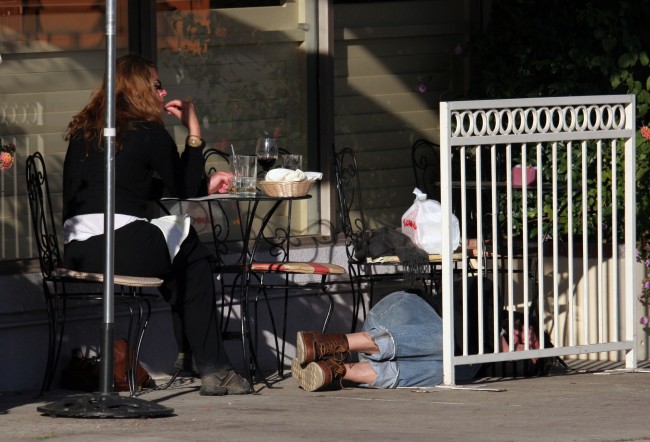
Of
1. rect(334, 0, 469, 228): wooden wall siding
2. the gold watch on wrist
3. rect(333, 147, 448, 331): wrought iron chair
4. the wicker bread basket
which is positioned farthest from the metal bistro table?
rect(334, 0, 469, 228): wooden wall siding

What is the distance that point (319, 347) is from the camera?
23.9 ft

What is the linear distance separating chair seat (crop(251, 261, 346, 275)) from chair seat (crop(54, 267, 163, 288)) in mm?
775

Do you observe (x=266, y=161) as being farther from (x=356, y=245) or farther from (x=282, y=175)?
(x=356, y=245)

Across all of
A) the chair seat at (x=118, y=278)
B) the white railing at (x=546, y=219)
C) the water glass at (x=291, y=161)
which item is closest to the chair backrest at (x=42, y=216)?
the chair seat at (x=118, y=278)

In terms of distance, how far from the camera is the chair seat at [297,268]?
757 centimetres

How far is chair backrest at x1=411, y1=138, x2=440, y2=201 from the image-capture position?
363 inches

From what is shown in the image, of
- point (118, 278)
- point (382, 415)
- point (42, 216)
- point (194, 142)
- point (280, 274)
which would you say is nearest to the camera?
point (382, 415)

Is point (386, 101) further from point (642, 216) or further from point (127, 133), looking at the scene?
point (127, 133)

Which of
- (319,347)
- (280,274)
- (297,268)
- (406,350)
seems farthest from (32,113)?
(406,350)

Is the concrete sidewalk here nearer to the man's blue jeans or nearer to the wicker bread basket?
the man's blue jeans

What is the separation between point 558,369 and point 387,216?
1465 mm

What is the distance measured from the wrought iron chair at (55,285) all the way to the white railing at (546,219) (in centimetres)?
148

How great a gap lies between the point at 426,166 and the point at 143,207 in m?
2.53

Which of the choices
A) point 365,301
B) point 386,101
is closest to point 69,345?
point 365,301
